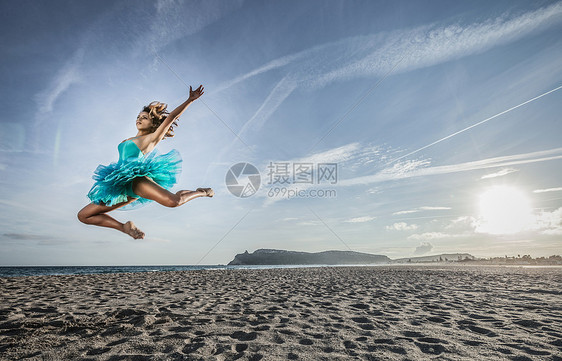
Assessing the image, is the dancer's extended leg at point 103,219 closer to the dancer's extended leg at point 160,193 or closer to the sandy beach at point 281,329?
the dancer's extended leg at point 160,193

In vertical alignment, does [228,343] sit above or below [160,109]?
below

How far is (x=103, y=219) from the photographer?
3.99 m

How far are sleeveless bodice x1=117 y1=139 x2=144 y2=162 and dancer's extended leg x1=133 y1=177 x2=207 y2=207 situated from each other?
0.40m

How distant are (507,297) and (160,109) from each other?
877 cm

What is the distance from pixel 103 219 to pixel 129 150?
1.06m

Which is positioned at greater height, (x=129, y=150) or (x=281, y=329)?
(x=129, y=150)

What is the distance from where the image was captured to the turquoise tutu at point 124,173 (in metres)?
3.87

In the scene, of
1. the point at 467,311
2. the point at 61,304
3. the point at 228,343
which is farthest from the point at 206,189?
the point at 467,311

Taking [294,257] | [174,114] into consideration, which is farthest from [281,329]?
[294,257]

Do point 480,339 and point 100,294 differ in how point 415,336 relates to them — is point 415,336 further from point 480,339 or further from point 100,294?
point 100,294

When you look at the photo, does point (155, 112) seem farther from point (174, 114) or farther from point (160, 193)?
point (160, 193)

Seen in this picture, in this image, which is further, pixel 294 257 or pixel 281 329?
pixel 294 257

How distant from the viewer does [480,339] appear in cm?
354

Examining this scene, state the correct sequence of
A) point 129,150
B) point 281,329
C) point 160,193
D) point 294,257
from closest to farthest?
1. point 160,193
2. point 281,329
3. point 129,150
4. point 294,257
